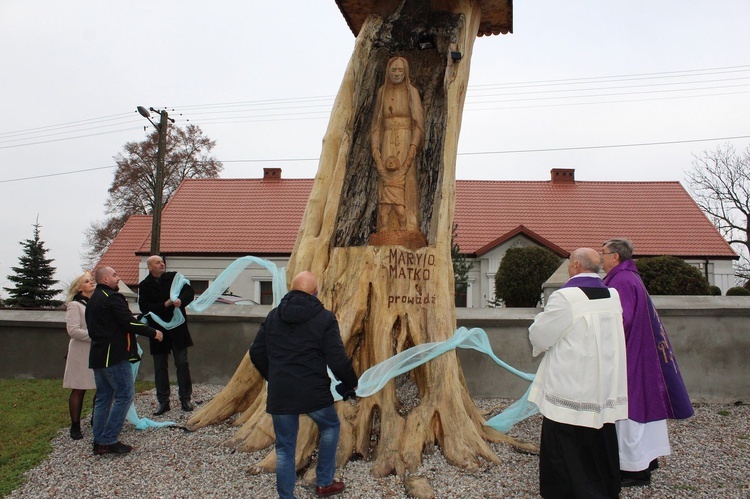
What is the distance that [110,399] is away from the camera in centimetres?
602

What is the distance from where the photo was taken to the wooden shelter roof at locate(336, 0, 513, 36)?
24.5 ft

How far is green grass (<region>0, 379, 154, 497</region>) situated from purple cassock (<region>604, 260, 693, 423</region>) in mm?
5592

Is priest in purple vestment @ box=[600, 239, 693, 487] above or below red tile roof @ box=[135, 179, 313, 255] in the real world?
below

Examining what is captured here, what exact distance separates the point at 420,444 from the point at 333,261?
210cm

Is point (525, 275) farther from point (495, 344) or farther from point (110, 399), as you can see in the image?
point (110, 399)

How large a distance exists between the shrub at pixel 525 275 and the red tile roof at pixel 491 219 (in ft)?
16.3

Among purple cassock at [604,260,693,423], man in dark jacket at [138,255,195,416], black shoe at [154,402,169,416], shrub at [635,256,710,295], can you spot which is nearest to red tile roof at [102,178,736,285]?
shrub at [635,256,710,295]

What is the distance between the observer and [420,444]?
5488mm

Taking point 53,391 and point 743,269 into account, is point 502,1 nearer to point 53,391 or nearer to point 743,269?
point 53,391

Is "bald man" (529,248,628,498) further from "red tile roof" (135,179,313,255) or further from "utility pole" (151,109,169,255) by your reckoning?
"red tile roof" (135,179,313,255)

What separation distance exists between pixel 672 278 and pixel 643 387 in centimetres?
848

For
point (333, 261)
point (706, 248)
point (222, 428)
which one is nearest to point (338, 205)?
point (333, 261)

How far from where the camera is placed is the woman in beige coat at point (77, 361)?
20.9 ft

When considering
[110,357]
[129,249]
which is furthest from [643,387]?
[129,249]
